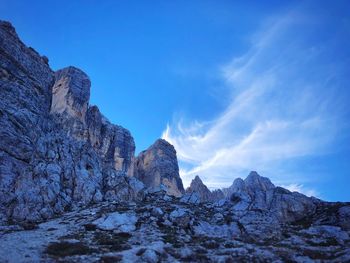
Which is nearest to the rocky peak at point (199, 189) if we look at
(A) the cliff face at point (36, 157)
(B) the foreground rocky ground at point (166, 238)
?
(A) the cliff face at point (36, 157)

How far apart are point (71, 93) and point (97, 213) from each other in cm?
5809

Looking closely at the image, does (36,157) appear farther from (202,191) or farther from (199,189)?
(199,189)

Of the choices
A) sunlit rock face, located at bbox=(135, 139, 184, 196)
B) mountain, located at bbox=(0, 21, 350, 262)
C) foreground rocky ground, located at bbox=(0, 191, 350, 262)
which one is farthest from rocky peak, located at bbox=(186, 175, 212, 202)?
foreground rocky ground, located at bbox=(0, 191, 350, 262)

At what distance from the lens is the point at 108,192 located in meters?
55.1

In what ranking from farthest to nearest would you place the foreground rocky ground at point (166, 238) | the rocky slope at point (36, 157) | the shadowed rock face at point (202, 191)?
the shadowed rock face at point (202, 191) < the rocky slope at point (36, 157) < the foreground rocky ground at point (166, 238)

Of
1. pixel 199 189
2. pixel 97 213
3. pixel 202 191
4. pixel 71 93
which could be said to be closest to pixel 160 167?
pixel 199 189

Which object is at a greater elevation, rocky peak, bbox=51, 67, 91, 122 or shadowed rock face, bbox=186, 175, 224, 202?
rocky peak, bbox=51, 67, 91, 122

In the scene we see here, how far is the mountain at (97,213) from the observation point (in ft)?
81.5

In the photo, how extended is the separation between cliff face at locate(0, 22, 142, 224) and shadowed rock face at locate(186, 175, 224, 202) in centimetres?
5985

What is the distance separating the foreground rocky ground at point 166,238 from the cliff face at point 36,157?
4.52 m

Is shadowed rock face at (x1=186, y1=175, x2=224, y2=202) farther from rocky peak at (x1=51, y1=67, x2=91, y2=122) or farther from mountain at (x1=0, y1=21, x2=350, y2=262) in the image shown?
rocky peak at (x1=51, y1=67, x2=91, y2=122)

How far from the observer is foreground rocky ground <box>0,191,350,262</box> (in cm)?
2315

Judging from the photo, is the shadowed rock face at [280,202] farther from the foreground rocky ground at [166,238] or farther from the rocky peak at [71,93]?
the rocky peak at [71,93]

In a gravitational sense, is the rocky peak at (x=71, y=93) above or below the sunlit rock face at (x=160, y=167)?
above
